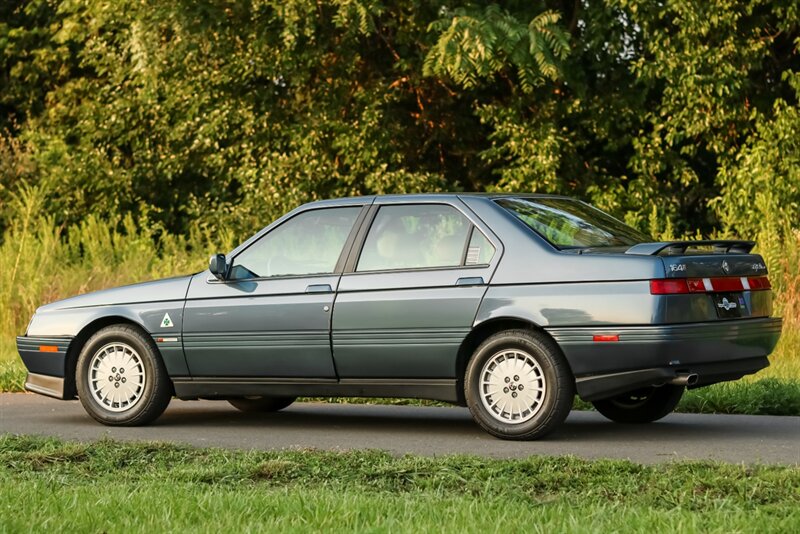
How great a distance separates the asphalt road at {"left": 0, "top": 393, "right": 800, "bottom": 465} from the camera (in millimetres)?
8570

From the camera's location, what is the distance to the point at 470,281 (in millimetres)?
9086

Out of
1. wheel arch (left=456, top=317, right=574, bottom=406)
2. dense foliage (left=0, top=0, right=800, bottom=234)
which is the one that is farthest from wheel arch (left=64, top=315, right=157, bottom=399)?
dense foliage (left=0, top=0, right=800, bottom=234)

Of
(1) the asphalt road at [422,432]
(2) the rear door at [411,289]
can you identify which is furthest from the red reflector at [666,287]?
(2) the rear door at [411,289]

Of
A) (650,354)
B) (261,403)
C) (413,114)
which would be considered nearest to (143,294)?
(261,403)

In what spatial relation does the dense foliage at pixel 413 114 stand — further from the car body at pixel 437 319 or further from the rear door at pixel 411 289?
the rear door at pixel 411 289

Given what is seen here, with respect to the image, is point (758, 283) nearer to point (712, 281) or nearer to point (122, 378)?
point (712, 281)

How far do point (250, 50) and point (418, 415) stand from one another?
14.0m

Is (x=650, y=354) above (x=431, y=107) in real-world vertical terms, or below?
below

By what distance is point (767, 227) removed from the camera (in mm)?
18562

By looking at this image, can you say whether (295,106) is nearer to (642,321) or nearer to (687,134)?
(687,134)

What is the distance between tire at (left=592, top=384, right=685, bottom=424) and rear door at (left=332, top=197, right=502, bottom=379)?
167 cm

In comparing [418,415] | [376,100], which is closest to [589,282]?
[418,415]

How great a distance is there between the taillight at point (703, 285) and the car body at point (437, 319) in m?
0.01

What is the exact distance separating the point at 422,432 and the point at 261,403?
2060 millimetres
